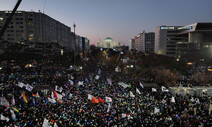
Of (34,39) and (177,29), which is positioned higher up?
(177,29)

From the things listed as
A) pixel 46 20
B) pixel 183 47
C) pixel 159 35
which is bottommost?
pixel 183 47

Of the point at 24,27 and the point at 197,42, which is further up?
the point at 24,27

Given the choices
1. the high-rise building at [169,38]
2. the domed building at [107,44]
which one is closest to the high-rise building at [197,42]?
the high-rise building at [169,38]

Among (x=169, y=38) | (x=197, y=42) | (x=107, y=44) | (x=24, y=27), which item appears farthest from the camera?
(x=107, y=44)

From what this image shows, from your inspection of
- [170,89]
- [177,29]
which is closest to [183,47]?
[177,29]

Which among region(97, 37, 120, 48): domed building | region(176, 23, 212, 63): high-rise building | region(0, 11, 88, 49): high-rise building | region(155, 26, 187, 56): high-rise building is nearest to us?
region(176, 23, 212, 63): high-rise building

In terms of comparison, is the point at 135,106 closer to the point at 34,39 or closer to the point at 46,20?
the point at 34,39

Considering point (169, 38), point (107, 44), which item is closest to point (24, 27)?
point (169, 38)

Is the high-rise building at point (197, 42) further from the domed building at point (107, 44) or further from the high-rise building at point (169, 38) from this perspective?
the domed building at point (107, 44)

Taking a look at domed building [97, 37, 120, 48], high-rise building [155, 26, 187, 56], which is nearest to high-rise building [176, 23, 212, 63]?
high-rise building [155, 26, 187, 56]

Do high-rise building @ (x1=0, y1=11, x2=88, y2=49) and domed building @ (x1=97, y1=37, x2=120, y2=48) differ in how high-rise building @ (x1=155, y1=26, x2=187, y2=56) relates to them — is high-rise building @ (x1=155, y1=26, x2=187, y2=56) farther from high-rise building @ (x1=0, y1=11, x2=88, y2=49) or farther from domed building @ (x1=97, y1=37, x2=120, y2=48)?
domed building @ (x1=97, y1=37, x2=120, y2=48)

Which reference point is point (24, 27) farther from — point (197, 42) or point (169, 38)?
point (197, 42)
